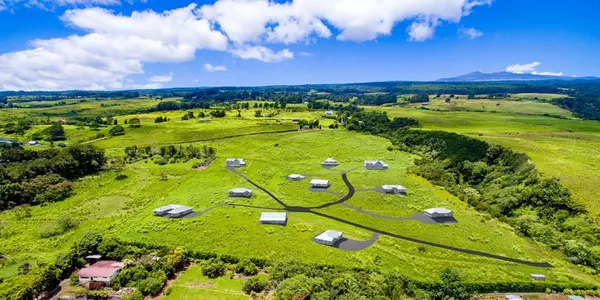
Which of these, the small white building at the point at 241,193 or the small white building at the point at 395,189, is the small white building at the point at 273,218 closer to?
the small white building at the point at 241,193

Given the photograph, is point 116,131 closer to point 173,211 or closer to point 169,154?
point 169,154

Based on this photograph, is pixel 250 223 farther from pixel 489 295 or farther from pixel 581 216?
pixel 581 216

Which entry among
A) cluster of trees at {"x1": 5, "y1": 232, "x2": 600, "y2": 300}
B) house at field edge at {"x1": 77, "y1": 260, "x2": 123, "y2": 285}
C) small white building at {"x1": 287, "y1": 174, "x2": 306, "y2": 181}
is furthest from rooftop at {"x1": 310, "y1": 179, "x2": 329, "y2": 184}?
house at field edge at {"x1": 77, "y1": 260, "x2": 123, "y2": 285}

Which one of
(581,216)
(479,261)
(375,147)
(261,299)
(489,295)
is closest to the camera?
(261,299)

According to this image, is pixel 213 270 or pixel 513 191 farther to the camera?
pixel 513 191

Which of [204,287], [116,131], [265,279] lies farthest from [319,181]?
[116,131]

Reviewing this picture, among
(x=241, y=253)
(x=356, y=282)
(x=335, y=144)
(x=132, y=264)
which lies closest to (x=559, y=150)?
(x=335, y=144)

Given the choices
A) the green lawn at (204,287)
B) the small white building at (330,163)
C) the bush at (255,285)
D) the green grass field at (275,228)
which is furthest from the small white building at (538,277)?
the small white building at (330,163)
